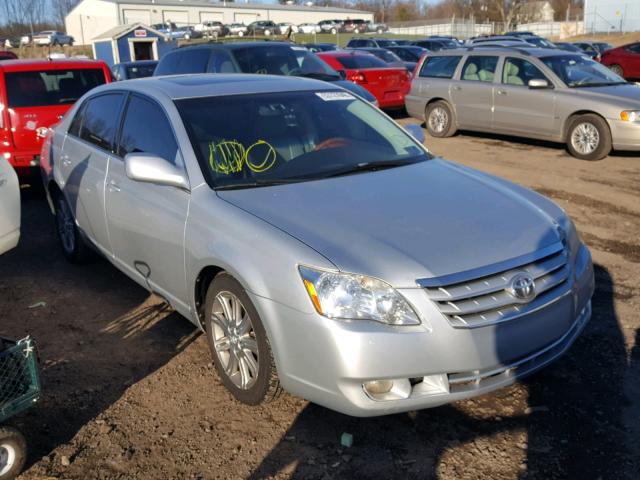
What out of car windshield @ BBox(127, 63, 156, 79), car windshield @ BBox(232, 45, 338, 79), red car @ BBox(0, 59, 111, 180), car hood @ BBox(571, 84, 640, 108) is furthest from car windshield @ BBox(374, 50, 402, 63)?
red car @ BBox(0, 59, 111, 180)

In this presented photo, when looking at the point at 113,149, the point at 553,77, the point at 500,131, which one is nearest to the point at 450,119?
the point at 500,131

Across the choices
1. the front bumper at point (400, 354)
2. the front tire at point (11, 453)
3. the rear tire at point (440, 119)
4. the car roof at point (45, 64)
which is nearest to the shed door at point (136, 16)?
the rear tire at point (440, 119)

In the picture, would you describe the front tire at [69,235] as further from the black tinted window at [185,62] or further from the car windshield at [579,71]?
the car windshield at [579,71]

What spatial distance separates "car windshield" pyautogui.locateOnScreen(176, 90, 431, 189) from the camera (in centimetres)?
384

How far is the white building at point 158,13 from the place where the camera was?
217 feet

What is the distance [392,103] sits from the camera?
14.6 metres

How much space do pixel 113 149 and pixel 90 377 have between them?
1.66 metres

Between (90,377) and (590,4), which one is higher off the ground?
(590,4)

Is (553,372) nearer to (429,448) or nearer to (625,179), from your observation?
(429,448)

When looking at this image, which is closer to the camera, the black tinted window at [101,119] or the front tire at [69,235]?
the black tinted window at [101,119]

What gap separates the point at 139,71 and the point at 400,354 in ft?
49.8

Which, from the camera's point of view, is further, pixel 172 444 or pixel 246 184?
pixel 246 184

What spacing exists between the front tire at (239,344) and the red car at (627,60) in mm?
21883

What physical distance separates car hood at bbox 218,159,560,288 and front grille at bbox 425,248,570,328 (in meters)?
0.08
